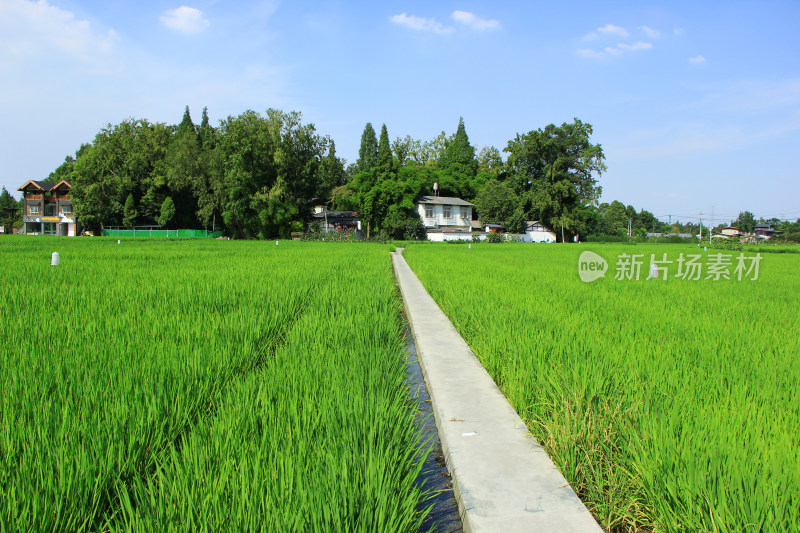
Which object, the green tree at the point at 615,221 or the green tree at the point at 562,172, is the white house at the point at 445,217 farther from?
the green tree at the point at 615,221

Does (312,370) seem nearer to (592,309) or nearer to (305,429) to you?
(305,429)

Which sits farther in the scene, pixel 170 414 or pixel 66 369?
pixel 66 369

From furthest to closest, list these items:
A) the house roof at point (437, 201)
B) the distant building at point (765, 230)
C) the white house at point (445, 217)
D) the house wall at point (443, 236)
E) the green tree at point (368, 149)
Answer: the distant building at point (765, 230) → the green tree at point (368, 149) → the house roof at point (437, 201) → the white house at point (445, 217) → the house wall at point (443, 236)

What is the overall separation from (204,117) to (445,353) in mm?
71358

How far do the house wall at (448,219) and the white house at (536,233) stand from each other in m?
6.89

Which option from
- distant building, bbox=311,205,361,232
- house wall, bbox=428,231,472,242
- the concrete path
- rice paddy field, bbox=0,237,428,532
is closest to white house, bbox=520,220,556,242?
house wall, bbox=428,231,472,242

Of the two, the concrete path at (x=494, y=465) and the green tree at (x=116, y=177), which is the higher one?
the green tree at (x=116, y=177)

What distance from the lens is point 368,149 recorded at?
73.2 metres

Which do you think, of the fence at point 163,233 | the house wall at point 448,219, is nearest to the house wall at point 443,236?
the house wall at point 448,219

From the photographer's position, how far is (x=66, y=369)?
8.45ft

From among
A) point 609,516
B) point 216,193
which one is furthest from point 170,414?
point 216,193

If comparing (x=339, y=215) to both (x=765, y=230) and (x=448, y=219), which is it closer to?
(x=448, y=219)

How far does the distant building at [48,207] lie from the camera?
58.2m

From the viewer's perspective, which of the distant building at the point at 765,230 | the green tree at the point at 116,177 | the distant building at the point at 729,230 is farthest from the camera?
the distant building at the point at 729,230
